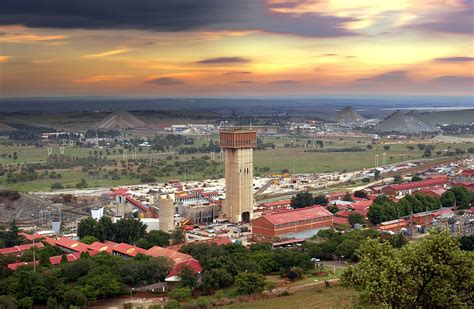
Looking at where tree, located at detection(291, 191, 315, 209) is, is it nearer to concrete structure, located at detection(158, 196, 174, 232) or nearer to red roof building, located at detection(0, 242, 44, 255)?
concrete structure, located at detection(158, 196, 174, 232)

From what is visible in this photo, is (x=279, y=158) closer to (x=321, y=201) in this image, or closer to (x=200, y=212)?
(x=321, y=201)

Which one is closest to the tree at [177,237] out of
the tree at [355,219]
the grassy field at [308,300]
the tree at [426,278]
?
the tree at [355,219]

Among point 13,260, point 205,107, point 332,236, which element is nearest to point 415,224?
point 332,236

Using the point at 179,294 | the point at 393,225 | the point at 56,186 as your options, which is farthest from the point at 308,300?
the point at 56,186

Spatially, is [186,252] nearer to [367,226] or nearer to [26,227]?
[367,226]

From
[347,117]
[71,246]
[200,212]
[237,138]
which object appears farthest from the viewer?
[347,117]

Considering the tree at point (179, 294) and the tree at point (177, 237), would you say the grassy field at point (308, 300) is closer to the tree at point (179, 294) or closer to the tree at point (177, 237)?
the tree at point (179, 294)

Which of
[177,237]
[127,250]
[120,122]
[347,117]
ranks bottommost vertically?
[177,237]
